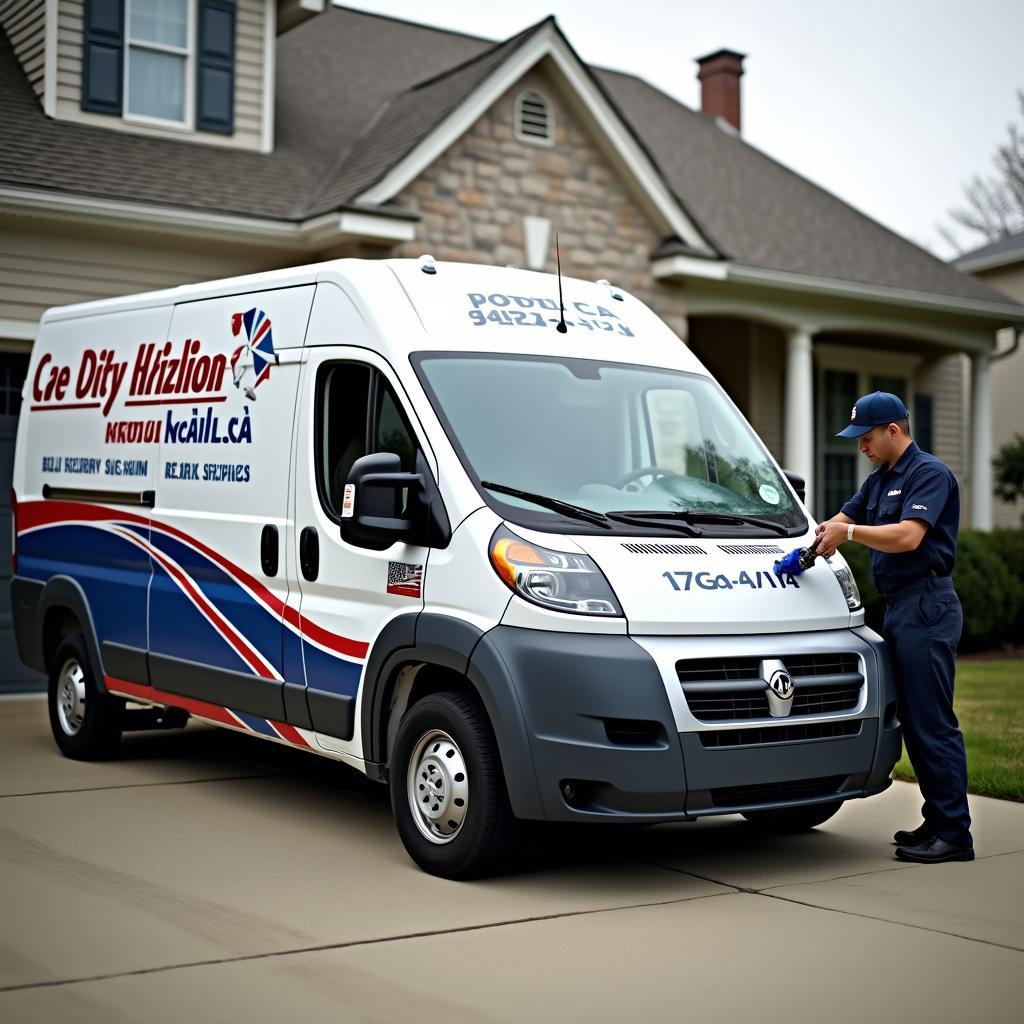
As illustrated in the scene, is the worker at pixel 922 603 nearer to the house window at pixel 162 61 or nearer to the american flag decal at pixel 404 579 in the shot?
the american flag decal at pixel 404 579

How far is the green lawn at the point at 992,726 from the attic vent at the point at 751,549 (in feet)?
8.75

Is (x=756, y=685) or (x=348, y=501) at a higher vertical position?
(x=348, y=501)

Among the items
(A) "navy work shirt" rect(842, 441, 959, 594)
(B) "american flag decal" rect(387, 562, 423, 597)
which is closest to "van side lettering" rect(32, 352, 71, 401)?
(B) "american flag decal" rect(387, 562, 423, 597)

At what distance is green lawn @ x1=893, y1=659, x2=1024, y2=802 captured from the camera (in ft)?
27.3

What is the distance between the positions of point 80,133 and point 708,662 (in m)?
9.80

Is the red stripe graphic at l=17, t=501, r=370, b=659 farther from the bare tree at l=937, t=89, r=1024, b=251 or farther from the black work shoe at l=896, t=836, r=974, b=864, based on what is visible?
the bare tree at l=937, t=89, r=1024, b=251

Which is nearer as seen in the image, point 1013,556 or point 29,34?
point 29,34

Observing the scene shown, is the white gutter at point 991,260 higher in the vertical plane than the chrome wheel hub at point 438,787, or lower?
higher

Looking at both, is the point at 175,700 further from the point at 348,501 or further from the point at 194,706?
the point at 348,501

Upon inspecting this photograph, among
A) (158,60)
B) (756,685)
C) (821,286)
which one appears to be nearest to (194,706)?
(756,685)

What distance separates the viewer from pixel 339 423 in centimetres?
686

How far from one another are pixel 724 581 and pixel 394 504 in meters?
1.39

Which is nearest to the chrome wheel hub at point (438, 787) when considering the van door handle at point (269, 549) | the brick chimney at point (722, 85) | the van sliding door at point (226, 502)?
the van sliding door at point (226, 502)

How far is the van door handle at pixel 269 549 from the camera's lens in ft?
23.2
